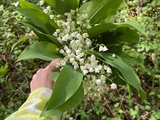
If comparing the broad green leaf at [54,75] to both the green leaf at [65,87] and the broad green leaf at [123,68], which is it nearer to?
the green leaf at [65,87]

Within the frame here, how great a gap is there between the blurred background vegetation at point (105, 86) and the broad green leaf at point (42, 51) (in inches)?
36.7

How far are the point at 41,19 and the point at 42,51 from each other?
0.36 feet

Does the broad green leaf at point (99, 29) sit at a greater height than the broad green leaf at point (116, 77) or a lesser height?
greater

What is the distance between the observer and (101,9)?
916 mm

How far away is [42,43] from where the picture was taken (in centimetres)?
89

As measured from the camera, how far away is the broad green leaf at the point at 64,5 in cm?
93

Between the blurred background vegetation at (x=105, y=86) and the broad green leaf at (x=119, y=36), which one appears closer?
the broad green leaf at (x=119, y=36)

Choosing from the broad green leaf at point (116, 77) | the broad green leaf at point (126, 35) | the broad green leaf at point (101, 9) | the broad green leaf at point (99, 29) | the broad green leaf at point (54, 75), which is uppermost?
the broad green leaf at point (101, 9)

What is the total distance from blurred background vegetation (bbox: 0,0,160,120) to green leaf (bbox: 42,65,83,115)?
1.01m

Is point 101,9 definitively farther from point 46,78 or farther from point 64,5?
point 46,78

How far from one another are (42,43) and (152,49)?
1325 mm

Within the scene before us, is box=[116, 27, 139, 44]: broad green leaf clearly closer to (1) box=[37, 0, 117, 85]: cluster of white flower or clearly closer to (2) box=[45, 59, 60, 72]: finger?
(1) box=[37, 0, 117, 85]: cluster of white flower

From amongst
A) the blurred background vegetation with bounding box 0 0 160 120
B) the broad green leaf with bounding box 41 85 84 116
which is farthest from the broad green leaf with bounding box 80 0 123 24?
the blurred background vegetation with bounding box 0 0 160 120

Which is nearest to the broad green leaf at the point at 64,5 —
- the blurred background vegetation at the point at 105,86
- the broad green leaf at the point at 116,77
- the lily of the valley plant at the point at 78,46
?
the lily of the valley plant at the point at 78,46
